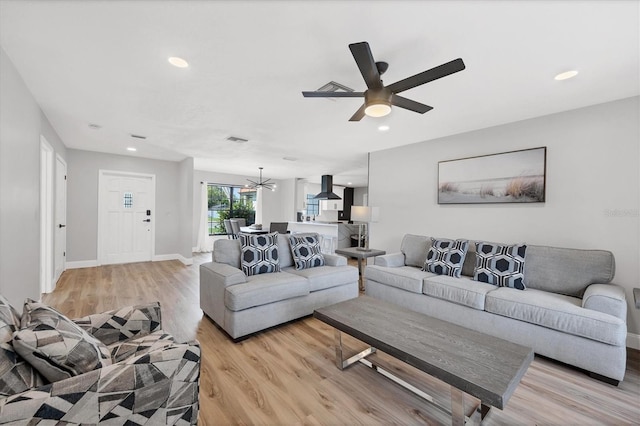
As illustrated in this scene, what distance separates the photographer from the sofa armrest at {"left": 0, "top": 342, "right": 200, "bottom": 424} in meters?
0.89

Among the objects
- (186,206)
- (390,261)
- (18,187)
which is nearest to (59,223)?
(186,206)

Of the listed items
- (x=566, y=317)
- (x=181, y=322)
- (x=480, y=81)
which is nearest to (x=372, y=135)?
(x=480, y=81)

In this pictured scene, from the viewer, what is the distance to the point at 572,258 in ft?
8.68

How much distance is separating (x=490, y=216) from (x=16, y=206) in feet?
16.3

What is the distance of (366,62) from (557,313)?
2.48 m

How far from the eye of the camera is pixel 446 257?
3.26 meters

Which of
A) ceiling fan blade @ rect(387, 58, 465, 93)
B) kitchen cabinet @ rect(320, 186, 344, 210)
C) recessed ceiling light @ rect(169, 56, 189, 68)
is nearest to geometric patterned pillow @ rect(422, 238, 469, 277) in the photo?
ceiling fan blade @ rect(387, 58, 465, 93)

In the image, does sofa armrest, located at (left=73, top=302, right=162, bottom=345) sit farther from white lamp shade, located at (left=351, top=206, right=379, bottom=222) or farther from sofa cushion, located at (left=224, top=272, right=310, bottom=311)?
white lamp shade, located at (left=351, top=206, right=379, bottom=222)

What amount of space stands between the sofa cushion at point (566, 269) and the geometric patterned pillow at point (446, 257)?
63cm

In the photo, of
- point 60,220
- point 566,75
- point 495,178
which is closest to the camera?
point 566,75

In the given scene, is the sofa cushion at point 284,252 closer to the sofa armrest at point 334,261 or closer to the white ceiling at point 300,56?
the sofa armrest at point 334,261

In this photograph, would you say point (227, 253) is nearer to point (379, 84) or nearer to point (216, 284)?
point (216, 284)

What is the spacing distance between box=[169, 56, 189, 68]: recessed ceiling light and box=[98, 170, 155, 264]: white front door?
4873 mm

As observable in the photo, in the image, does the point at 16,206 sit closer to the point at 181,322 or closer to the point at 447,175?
the point at 181,322
